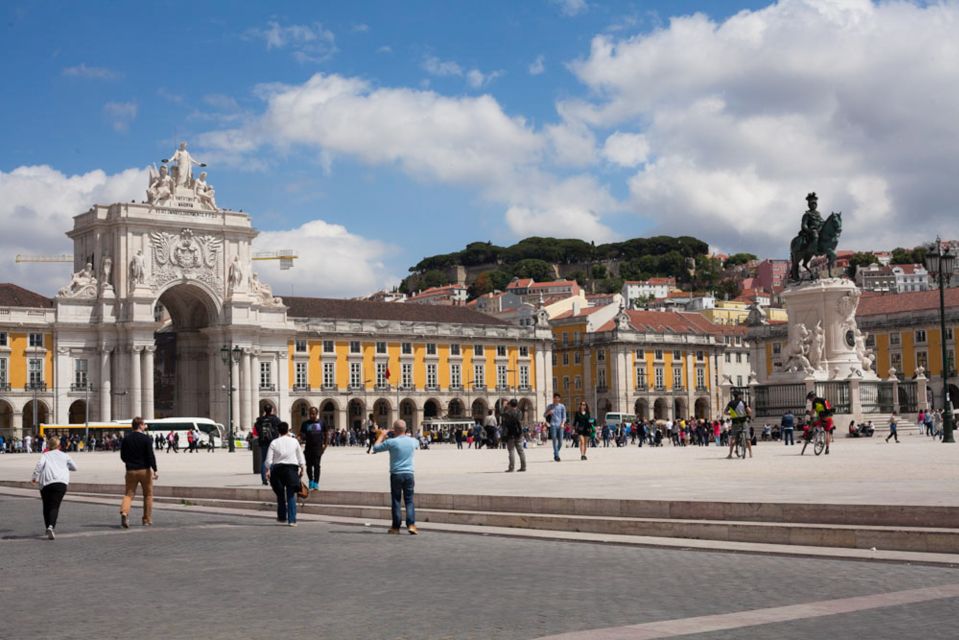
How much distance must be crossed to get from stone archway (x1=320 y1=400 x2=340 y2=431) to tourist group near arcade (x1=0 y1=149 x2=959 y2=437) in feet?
0.43

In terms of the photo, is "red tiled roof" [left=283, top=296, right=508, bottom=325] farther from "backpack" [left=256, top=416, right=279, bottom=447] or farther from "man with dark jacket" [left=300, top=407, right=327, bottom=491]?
"man with dark jacket" [left=300, top=407, right=327, bottom=491]

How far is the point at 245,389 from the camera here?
293 ft

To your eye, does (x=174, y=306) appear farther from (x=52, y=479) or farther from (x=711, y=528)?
(x=711, y=528)

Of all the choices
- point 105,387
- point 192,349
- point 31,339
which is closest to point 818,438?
point 105,387

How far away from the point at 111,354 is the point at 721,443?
49802mm

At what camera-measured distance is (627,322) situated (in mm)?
108938

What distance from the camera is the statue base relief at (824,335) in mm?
41406

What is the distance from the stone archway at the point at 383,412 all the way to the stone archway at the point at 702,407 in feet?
95.4

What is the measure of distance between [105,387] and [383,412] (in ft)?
74.9

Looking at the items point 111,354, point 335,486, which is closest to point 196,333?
point 111,354

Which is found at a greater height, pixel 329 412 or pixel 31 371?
pixel 31 371

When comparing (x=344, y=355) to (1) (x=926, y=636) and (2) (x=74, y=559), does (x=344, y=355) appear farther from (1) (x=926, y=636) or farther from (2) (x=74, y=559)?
(1) (x=926, y=636)

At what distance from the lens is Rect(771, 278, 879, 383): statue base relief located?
41406 millimetres

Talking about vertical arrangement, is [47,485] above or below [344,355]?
below
